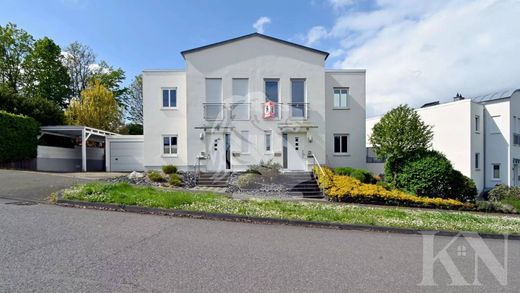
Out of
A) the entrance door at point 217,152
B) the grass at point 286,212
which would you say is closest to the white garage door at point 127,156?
the entrance door at point 217,152

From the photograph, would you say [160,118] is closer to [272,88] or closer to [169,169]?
[169,169]

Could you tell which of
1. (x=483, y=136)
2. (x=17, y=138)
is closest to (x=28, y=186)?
(x=17, y=138)

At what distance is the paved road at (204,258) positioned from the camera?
3973 millimetres

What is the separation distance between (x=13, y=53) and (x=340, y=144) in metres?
36.6

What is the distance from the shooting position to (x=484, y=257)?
5734mm

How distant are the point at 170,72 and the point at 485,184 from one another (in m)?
26.4

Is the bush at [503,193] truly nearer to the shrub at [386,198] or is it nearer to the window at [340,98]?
the shrub at [386,198]

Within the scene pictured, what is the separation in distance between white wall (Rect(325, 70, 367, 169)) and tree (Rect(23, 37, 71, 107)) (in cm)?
3145

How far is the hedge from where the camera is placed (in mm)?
17389

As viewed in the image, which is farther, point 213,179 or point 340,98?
point 340,98

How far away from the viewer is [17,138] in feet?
60.0

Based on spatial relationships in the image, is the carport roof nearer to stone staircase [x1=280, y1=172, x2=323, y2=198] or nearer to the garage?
the garage

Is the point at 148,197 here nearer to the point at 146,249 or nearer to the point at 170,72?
the point at 146,249

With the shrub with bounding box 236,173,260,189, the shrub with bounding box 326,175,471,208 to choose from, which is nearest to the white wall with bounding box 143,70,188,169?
the shrub with bounding box 236,173,260,189
